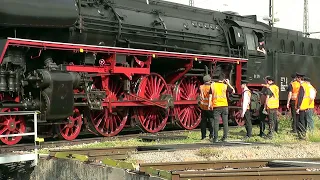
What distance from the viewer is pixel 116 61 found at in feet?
38.4

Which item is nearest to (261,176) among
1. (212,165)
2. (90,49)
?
(212,165)

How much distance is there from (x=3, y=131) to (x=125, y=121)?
3.96 meters

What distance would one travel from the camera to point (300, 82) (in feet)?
40.2

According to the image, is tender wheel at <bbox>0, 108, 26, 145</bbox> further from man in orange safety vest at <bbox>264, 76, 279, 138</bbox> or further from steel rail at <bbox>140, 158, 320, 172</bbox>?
man in orange safety vest at <bbox>264, 76, 279, 138</bbox>

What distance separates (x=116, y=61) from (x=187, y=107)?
3857mm

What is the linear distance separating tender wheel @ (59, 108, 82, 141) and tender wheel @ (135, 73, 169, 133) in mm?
2150

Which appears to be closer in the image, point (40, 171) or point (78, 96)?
point (40, 171)

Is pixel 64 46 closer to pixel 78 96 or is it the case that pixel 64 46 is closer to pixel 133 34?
pixel 78 96

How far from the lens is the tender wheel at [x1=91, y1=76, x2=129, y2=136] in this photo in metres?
11.8

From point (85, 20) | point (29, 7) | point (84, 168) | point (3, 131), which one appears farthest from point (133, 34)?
point (84, 168)

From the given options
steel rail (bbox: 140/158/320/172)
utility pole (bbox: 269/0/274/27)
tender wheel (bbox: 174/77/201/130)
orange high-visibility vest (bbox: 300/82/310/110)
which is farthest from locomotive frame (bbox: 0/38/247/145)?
utility pole (bbox: 269/0/274/27)

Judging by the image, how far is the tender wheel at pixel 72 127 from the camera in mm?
10816

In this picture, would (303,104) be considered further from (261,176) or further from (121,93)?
(261,176)

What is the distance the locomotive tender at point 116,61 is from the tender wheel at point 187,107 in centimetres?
3
